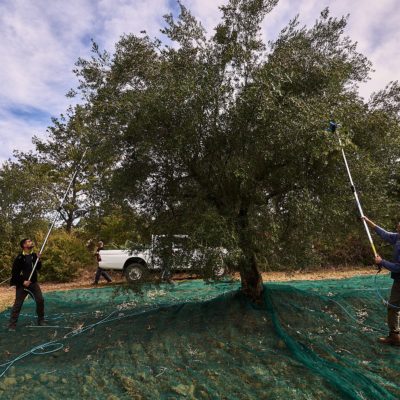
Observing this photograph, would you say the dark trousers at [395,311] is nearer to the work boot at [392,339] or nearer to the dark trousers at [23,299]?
the work boot at [392,339]

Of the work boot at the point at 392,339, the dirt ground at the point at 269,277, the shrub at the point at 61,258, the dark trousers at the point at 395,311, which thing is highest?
the shrub at the point at 61,258

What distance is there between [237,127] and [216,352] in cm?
317

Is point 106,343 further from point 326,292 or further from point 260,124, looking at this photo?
point 326,292

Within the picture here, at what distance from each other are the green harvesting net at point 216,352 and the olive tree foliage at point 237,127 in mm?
1042

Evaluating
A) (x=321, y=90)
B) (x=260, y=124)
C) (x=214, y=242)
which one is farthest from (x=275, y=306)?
(x=321, y=90)

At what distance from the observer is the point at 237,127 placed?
19.6 feet

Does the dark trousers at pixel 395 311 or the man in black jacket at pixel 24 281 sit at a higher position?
the man in black jacket at pixel 24 281

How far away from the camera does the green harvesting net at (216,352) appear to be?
430 cm

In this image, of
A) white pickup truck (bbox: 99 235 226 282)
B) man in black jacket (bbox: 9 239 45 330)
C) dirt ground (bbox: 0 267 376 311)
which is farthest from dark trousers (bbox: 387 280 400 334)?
dirt ground (bbox: 0 267 376 311)

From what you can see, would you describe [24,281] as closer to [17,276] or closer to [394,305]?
[17,276]

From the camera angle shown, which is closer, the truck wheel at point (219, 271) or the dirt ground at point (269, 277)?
the truck wheel at point (219, 271)

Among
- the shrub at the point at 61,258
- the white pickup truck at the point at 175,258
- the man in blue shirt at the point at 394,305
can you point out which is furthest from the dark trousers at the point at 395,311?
the shrub at the point at 61,258

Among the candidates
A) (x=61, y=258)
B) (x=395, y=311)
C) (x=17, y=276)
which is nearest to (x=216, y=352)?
(x=395, y=311)

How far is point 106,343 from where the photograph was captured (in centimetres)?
582
